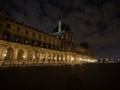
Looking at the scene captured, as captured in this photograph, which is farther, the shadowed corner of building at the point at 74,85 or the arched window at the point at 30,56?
the arched window at the point at 30,56

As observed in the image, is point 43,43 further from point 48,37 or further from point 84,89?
point 84,89

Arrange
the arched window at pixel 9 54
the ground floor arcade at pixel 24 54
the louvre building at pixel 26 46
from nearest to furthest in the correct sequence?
the ground floor arcade at pixel 24 54 < the louvre building at pixel 26 46 < the arched window at pixel 9 54

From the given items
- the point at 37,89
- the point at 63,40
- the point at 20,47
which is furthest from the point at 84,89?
→ the point at 63,40

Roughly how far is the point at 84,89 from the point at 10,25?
43886 millimetres

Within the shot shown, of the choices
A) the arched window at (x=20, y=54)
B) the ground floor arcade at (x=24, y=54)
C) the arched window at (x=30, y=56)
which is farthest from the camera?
the arched window at (x=30, y=56)

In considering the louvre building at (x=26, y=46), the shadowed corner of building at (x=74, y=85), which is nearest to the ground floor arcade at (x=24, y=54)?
the louvre building at (x=26, y=46)

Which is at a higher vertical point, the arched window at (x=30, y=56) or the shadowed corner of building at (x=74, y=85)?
the arched window at (x=30, y=56)

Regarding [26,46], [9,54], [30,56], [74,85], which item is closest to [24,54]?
[26,46]

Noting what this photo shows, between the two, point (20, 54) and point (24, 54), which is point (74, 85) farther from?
point (20, 54)

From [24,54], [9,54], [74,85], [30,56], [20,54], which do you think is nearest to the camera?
[74,85]

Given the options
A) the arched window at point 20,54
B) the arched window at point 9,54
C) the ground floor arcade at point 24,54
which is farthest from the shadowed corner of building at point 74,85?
the arched window at point 20,54

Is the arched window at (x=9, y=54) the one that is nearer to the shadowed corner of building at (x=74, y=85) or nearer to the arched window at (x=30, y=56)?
the arched window at (x=30, y=56)

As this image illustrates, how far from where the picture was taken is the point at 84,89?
6941 mm

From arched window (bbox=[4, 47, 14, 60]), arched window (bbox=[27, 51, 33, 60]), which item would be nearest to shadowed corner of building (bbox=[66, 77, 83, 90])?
arched window (bbox=[4, 47, 14, 60])
